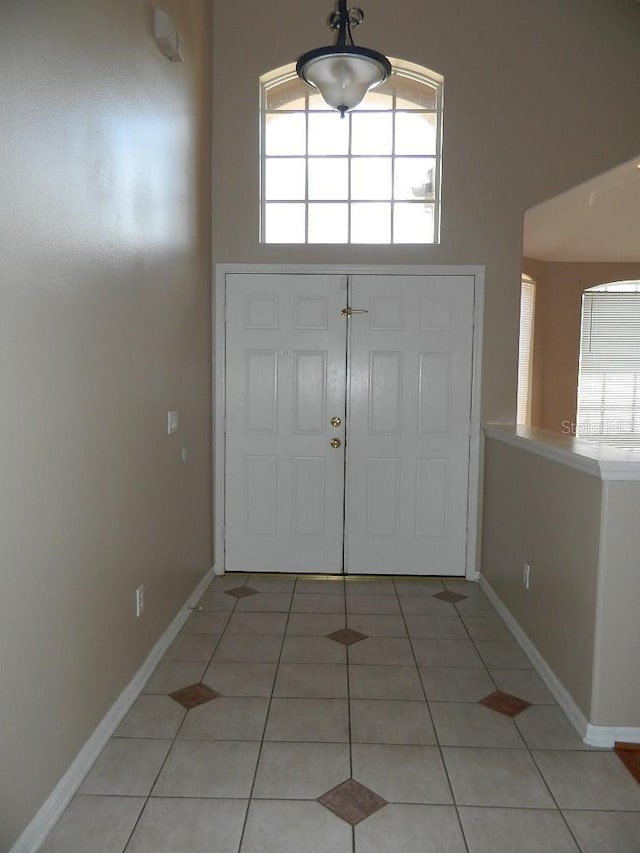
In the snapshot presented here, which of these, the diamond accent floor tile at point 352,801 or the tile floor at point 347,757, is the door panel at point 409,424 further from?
the diamond accent floor tile at point 352,801

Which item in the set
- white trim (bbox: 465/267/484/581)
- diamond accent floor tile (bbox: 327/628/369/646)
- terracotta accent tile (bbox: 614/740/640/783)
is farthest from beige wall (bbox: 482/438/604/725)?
diamond accent floor tile (bbox: 327/628/369/646)

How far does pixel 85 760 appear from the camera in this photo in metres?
2.19

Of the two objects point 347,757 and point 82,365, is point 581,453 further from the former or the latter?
point 82,365

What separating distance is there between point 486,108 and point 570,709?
3.66 metres

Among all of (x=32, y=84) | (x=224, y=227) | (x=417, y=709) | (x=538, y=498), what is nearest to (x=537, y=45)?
(x=224, y=227)

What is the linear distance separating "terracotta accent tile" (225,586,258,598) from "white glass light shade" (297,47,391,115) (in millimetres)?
2886

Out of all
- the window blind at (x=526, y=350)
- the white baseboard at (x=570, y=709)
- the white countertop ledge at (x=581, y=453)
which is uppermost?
the window blind at (x=526, y=350)

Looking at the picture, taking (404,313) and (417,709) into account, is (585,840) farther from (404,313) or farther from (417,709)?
(404,313)

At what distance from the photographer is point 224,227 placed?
4.32 meters

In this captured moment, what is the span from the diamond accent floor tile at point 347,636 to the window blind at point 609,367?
3.97 metres

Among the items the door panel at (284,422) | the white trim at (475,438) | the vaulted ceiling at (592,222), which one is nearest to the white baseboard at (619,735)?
the white trim at (475,438)

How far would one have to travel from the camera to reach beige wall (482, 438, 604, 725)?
250 cm

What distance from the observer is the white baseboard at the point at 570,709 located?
2416 mm

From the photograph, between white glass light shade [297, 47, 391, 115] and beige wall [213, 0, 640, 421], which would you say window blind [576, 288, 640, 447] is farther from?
white glass light shade [297, 47, 391, 115]
